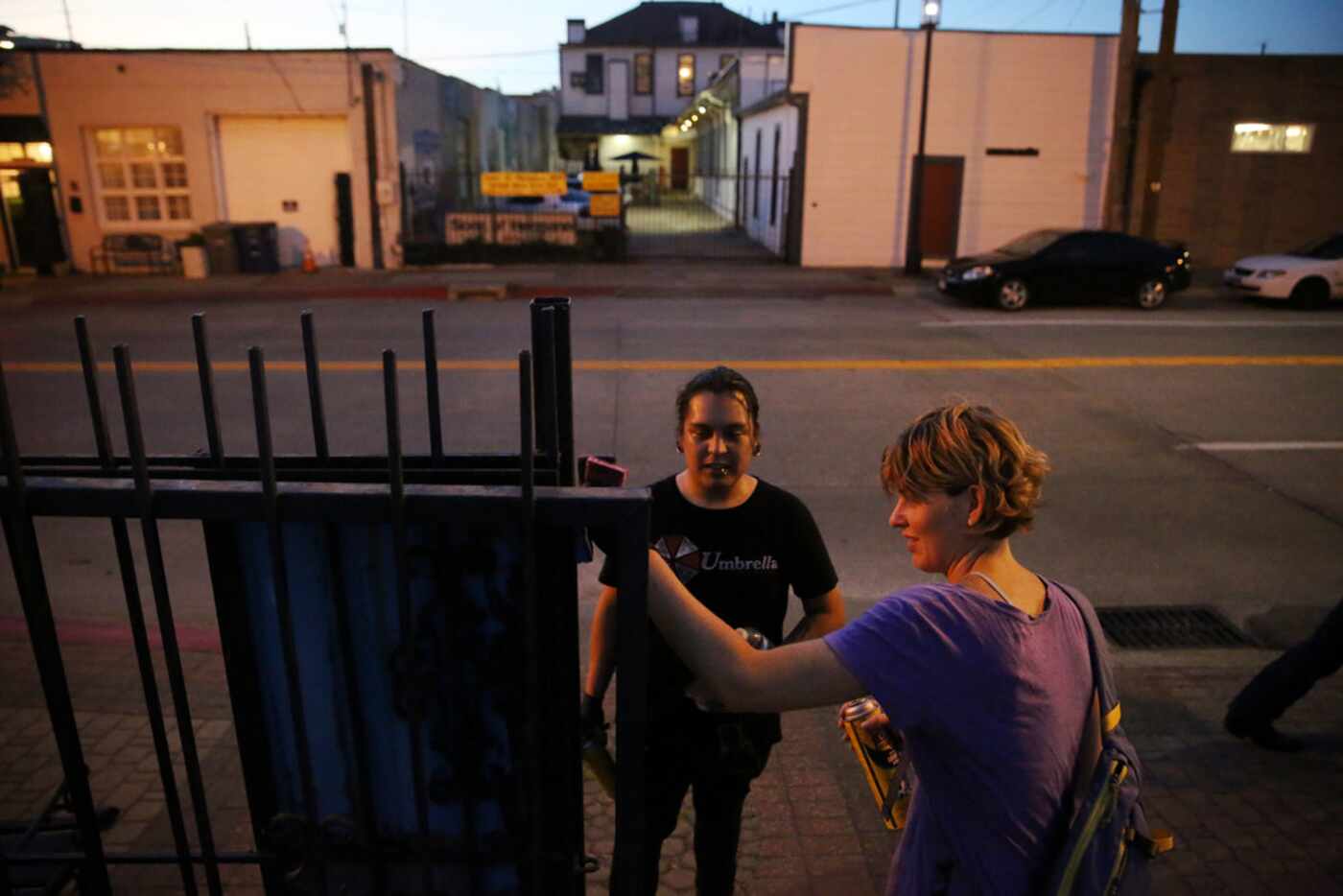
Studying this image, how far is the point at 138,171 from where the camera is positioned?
20.1 metres

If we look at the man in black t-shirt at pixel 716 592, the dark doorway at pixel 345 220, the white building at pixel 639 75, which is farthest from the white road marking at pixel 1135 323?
the white building at pixel 639 75

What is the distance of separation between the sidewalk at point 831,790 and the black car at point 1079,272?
482 inches

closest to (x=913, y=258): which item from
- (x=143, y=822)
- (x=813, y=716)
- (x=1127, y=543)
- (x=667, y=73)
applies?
(x=1127, y=543)

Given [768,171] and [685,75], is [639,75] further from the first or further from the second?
[768,171]

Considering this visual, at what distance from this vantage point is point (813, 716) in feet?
13.9

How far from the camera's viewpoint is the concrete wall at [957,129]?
795 inches

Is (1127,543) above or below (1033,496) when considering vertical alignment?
below

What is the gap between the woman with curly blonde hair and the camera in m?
1.61

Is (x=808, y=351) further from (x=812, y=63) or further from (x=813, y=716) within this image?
(x=812, y=63)

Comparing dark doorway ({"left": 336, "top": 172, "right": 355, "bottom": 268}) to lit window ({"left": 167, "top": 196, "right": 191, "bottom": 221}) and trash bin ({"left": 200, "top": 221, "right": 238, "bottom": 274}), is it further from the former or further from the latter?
lit window ({"left": 167, "top": 196, "right": 191, "bottom": 221})

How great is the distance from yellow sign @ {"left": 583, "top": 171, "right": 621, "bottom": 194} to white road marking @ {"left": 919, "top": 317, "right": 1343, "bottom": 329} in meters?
9.10

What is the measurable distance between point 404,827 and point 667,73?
64.3 metres

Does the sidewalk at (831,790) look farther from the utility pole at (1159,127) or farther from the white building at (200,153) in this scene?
the utility pole at (1159,127)

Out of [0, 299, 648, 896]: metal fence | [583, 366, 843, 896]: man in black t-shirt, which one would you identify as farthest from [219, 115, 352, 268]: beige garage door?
[0, 299, 648, 896]: metal fence
